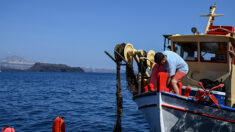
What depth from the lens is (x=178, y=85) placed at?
341 inches

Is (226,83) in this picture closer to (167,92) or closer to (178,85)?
(178,85)

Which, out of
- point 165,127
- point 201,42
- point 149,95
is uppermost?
point 201,42

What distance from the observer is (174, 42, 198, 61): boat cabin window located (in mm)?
10508

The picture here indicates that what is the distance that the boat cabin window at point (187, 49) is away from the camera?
34.5 ft

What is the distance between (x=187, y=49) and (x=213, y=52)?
3.47ft

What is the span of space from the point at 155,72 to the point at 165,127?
1.99 meters

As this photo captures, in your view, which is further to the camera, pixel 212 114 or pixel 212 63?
pixel 212 63

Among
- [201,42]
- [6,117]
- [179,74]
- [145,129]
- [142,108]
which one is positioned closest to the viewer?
[179,74]

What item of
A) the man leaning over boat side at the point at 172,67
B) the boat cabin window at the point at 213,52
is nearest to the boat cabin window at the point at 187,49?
the boat cabin window at the point at 213,52

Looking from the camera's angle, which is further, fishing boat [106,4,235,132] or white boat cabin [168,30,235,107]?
white boat cabin [168,30,235,107]

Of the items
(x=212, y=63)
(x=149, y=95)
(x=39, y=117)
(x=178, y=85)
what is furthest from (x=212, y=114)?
(x=39, y=117)

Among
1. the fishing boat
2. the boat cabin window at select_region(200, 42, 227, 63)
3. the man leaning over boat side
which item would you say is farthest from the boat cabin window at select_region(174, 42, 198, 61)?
the man leaning over boat side

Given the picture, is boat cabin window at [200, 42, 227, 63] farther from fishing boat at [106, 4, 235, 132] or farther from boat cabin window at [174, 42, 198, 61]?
boat cabin window at [174, 42, 198, 61]

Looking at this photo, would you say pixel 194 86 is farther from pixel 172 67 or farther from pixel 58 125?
pixel 58 125
